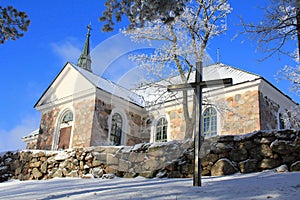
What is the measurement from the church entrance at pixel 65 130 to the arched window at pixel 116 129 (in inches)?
77.8

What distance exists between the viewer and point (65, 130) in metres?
13.9

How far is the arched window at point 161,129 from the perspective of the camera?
1335 centimetres

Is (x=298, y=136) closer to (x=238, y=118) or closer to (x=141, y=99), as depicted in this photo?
(x=238, y=118)

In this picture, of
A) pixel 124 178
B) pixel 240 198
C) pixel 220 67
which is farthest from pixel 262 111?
pixel 240 198

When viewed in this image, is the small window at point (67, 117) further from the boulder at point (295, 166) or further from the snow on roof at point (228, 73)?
the boulder at point (295, 166)

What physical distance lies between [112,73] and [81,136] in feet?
18.3

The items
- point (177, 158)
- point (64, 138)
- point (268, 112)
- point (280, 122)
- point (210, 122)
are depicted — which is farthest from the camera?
point (64, 138)

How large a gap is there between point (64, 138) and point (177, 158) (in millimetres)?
8597

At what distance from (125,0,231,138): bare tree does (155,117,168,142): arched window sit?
192 cm

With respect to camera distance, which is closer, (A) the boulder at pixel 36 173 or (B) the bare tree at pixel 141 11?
(B) the bare tree at pixel 141 11

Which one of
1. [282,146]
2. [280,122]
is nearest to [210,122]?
[280,122]

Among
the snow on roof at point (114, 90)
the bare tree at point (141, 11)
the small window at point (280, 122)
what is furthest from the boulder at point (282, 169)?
the snow on roof at point (114, 90)

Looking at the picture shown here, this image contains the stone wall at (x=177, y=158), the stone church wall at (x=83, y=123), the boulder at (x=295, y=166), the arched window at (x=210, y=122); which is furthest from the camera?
the stone church wall at (x=83, y=123)

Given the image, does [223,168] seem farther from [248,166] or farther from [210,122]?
[210,122]
